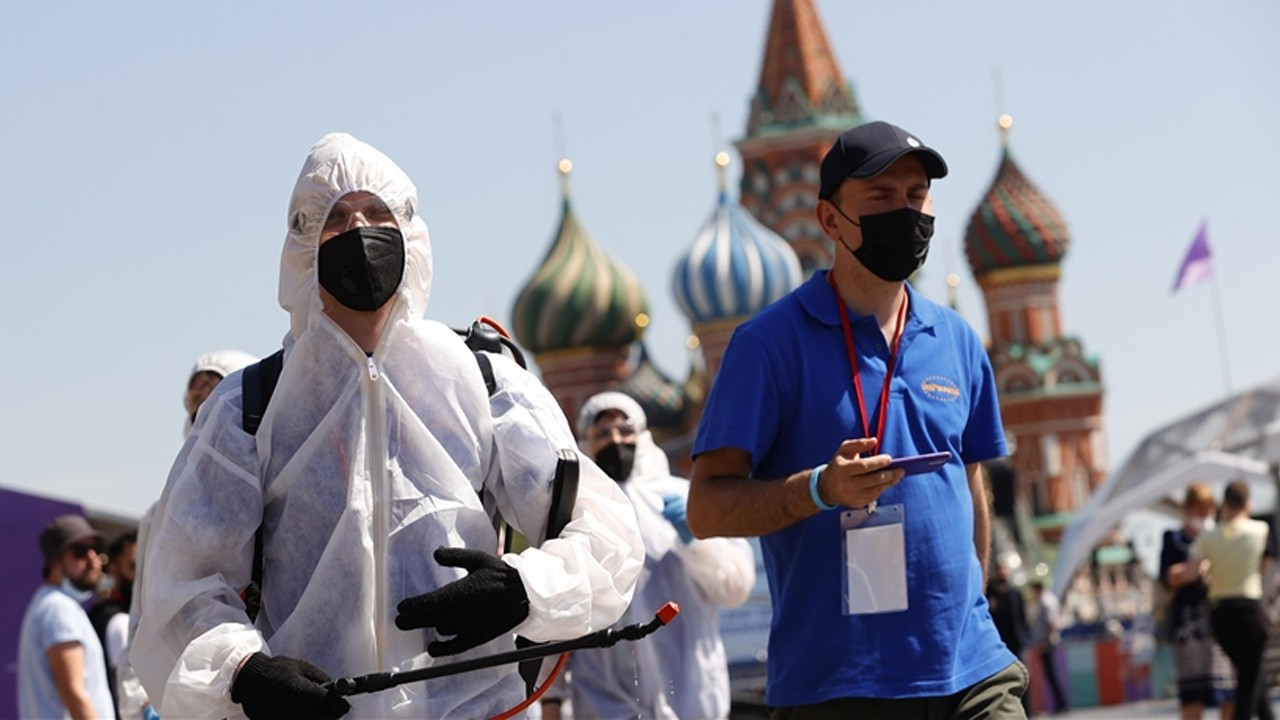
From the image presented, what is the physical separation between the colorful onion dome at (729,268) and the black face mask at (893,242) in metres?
60.2

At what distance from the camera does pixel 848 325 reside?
5414 mm

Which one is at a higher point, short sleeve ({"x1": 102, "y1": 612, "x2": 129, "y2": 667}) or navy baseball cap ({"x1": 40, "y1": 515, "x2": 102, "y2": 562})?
navy baseball cap ({"x1": 40, "y1": 515, "x2": 102, "y2": 562})

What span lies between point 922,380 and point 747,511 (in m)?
0.52

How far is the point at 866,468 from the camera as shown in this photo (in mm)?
4895

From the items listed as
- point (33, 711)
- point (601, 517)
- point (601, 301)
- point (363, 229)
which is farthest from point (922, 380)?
point (601, 301)

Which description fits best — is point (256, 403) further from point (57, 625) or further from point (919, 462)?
point (57, 625)

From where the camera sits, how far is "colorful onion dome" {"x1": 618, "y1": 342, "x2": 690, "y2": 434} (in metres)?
71.2

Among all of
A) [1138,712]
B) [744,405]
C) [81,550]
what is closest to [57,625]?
[81,550]

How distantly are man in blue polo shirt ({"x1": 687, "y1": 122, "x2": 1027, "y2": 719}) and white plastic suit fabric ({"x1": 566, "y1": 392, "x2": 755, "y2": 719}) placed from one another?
429 cm

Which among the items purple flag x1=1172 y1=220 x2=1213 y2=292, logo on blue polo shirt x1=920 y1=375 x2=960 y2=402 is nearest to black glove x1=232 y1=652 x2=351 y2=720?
logo on blue polo shirt x1=920 y1=375 x2=960 y2=402

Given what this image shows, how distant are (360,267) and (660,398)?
66.8 meters

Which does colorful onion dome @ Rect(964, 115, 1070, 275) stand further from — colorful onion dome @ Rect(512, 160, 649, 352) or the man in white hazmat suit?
the man in white hazmat suit

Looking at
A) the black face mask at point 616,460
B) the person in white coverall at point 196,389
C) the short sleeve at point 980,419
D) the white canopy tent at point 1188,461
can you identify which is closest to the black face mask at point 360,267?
the short sleeve at point 980,419

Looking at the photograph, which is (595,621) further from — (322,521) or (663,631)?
(663,631)
